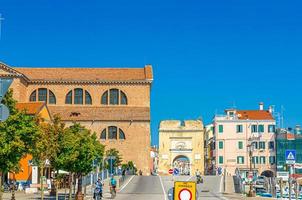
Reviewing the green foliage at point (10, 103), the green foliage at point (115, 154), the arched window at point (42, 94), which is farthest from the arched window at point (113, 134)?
the green foliage at point (10, 103)

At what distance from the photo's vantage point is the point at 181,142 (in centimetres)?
11469

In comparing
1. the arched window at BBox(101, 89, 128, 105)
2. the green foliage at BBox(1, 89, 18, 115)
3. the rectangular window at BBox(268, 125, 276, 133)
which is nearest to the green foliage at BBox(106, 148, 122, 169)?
the arched window at BBox(101, 89, 128, 105)

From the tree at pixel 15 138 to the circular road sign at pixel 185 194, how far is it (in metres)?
15.3

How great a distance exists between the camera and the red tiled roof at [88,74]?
339 feet

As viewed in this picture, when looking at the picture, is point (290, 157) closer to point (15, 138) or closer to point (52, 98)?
point (15, 138)

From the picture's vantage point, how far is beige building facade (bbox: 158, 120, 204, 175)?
373ft

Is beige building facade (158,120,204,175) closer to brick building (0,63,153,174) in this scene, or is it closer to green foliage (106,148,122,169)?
brick building (0,63,153,174)

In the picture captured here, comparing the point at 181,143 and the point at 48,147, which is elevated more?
the point at 181,143

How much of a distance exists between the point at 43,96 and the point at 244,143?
35.6 meters

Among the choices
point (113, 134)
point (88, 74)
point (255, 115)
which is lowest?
point (113, 134)

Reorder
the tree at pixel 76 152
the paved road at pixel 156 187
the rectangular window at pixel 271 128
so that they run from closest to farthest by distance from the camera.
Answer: the tree at pixel 76 152
the paved road at pixel 156 187
the rectangular window at pixel 271 128

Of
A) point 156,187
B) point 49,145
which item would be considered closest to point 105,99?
point 156,187

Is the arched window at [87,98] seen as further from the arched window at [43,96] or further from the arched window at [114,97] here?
the arched window at [43,96]

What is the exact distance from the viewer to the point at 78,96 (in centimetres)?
10331
